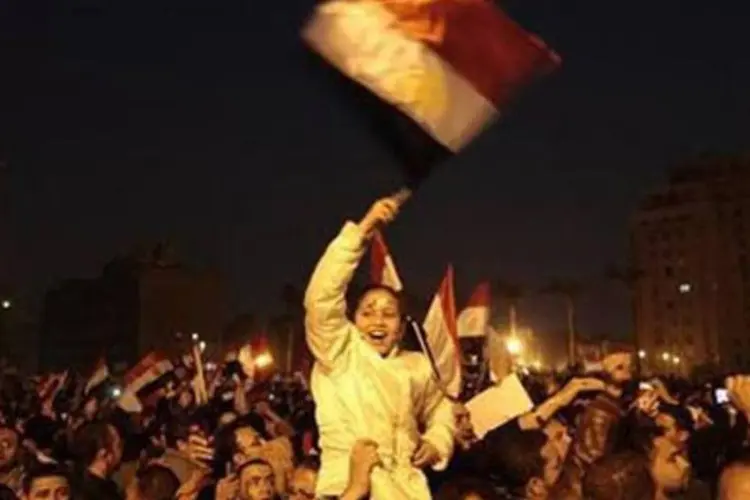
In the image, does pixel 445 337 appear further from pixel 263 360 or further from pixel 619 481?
Answer: pixel 263 360

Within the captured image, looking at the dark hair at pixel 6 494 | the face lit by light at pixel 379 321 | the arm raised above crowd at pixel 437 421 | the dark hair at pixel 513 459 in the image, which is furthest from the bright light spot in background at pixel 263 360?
the face lit by light at pixel 379 321

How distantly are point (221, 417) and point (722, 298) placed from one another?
130460 mm

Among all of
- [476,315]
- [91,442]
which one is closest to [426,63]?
[91,442]

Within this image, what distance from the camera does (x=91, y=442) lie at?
8727mm

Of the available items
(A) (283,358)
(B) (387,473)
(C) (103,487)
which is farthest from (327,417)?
(A) (283,358)

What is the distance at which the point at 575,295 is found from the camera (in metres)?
114

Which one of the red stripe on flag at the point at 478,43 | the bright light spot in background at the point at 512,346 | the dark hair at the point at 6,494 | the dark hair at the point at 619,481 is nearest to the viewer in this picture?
the dark hair at the point at 619,481

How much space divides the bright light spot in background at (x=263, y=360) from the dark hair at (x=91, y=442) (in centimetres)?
1085

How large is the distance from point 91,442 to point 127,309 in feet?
292

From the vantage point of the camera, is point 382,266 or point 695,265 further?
point 695,265

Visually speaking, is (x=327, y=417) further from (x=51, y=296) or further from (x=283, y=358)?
(x=51, y=296)

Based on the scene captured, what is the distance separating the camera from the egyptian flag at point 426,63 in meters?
6.03

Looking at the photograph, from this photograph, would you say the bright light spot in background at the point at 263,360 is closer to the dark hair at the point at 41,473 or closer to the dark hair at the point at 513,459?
the dark hair at the point at 513,459

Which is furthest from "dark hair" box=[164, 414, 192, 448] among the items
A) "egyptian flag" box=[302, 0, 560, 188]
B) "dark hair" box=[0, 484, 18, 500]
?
"egyptian flag" box=[302, 0, 560, 188]
